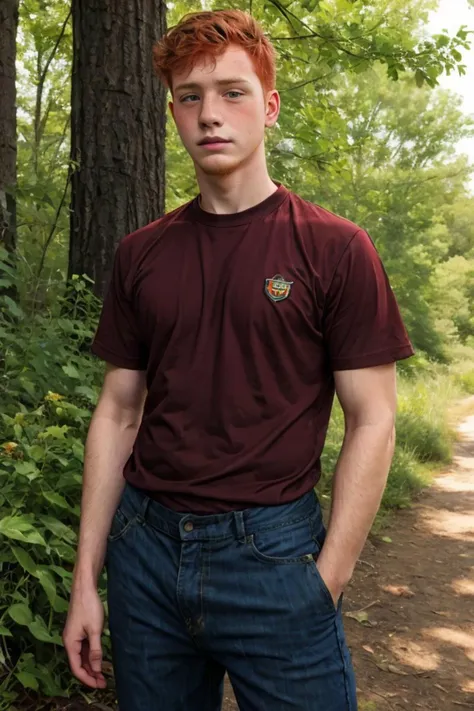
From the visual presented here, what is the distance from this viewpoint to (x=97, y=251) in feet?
15.3

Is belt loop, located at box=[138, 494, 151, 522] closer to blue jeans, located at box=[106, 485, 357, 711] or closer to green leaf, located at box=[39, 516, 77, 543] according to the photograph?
blue jeans, located at box=[106, 485, 357, 711]

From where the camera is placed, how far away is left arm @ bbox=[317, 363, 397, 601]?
1.76 m

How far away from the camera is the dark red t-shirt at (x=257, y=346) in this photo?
178 cm

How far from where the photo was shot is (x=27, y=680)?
2.97 meters

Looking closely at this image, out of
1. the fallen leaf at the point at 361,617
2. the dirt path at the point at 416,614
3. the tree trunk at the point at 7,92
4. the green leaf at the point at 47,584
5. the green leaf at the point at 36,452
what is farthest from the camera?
the fallen leaf at the point at 361,617

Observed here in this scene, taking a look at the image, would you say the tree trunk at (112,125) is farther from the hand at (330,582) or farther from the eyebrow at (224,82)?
the hand at (330,582)

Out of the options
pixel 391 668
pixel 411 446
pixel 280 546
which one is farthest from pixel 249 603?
pixel 411 446

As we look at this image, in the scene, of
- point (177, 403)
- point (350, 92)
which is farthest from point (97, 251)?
point (350, 92)

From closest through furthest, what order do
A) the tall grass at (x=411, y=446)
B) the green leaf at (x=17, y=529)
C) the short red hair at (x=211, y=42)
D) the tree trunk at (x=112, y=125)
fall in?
the short red hair at (x=211, y=42) → the green leaf at (x=17, y=529) → the tree trunk at (x=112, y=125) → the tall grass at (x=411, y=446)

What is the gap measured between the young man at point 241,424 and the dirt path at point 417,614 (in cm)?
234

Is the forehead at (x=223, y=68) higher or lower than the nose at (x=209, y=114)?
higher

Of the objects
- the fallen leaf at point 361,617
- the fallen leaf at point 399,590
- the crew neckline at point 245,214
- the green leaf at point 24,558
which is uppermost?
the crew neckline at point 245,214

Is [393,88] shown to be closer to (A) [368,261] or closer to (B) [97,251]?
(B) [97,251]

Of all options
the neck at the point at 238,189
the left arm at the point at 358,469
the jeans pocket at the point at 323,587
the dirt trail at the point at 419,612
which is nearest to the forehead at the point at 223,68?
the neck at the point at 238,189
